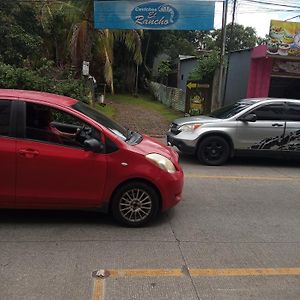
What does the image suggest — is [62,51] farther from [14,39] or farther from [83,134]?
[83,134]

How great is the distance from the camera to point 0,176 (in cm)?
519

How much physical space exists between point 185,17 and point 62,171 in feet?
42.1

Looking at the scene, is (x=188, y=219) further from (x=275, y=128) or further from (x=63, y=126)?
(x=275, y=128)

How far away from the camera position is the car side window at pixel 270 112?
10.1m

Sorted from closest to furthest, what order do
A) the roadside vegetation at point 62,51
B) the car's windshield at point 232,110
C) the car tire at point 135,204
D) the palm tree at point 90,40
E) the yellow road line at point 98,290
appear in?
the yellow road line at point 98,290 < the car tire at point 135,204 < the car's windshield at point 232,110 < the roadside vegetation at point 62,51 < the palm tree at point 90,40

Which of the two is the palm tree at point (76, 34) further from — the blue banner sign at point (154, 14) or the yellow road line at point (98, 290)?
the yellow road line at point (98, 290)

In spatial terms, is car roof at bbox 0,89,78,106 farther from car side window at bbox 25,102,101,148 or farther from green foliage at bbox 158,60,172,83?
green foliage at bbox 158,60,172,83

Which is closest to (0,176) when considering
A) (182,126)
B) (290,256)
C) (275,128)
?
(290,256)

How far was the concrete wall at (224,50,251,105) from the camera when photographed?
67.7ft

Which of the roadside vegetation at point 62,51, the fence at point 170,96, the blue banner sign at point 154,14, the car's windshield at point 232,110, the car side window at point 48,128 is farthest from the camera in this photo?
the fence at point 170,96

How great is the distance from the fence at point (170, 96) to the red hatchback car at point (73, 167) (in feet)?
57.3

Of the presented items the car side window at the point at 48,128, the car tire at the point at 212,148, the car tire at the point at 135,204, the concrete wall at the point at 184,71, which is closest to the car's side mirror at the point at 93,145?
the car side window at the point at 48,128

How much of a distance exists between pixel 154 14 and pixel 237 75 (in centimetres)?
669

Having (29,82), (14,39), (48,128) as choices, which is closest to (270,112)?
(48,128)
